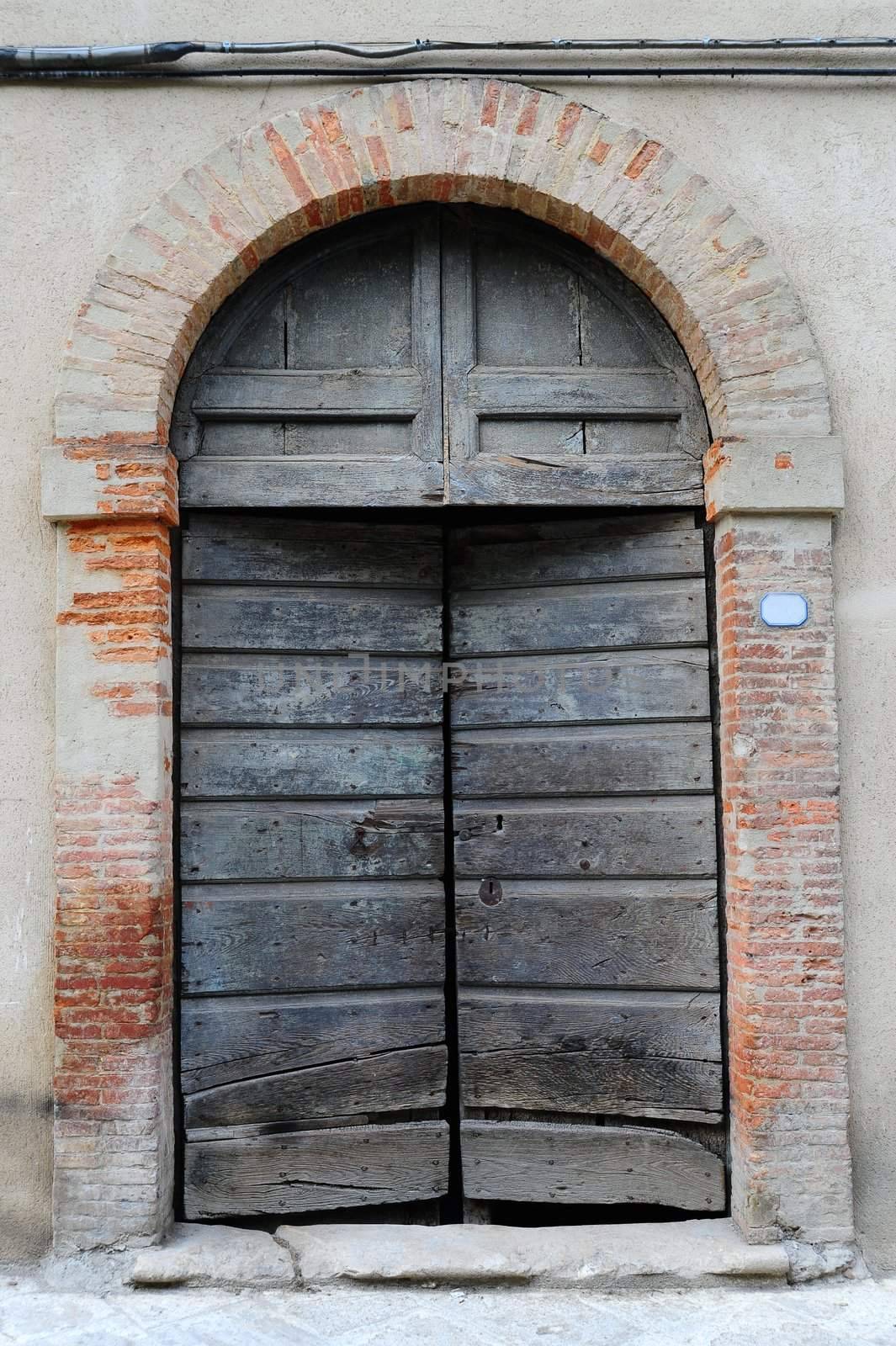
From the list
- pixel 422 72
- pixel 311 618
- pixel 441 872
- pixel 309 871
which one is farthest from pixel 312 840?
pixel 422 72

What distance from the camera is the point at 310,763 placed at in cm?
376

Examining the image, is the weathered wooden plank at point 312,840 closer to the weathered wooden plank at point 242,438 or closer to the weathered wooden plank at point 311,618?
the weathered wooden plank at point 311,618

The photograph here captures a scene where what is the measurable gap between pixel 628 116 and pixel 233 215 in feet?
4.72

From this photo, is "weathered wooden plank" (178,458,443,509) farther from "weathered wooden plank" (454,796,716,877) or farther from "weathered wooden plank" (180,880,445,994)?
"weathered wooden plank" (180,880,445,994)

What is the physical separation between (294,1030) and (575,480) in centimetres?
221

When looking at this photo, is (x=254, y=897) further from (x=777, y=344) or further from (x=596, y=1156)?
(x=777, y=344)

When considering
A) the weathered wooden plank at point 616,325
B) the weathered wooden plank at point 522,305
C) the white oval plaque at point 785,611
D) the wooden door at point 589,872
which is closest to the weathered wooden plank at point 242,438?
the weathered wooden plank at point 522,305

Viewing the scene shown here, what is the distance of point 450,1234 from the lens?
3500mm

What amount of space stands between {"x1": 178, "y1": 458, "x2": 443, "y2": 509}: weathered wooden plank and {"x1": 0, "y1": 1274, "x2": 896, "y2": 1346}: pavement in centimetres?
262

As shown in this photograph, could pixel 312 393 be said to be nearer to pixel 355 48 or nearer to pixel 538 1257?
pixel 355 48

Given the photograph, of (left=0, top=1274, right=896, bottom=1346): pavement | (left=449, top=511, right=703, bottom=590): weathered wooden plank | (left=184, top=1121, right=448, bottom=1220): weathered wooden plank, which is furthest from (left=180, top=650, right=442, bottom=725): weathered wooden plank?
(left=0, top=1274, right=896, bottom=1346): pavement

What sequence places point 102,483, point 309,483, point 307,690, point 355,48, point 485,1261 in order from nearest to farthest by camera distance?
1. point 485,1261
2. point 102,483
3. point 355,48
4. point 309,483
5. point 307,690

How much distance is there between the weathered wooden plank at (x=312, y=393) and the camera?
146 inches

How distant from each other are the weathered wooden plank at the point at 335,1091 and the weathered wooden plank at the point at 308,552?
1684mm
